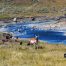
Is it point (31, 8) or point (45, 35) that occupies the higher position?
point (45, 35)

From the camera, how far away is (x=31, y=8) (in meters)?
124

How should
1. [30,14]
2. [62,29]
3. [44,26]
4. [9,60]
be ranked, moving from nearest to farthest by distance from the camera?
[9,60] < [62,29] < [44,26] < [30,14]

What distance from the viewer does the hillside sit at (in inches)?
4539

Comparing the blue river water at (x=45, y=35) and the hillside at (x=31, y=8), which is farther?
the hillside at (x=31, y=8)

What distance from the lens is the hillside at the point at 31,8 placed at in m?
115

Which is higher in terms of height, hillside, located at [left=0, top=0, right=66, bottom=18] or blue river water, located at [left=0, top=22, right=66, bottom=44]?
blue river water, located at [left=0, top=22, right=66, bottom=44]

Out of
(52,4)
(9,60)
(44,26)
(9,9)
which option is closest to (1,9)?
(9,9)

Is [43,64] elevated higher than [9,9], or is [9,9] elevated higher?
[43,64]

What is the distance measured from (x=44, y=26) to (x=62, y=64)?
63.8m

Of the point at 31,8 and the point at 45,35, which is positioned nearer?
the point at 45,35

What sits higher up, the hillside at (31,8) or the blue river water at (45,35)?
the blue river water at (45,35)

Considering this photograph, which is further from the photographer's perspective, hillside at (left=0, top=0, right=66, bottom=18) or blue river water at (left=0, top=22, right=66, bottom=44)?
hillside at (left=0, top=0, right=66, bottom=18)

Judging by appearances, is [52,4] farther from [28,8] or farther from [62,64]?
[62,64]

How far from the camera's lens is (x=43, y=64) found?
20.2 meters
